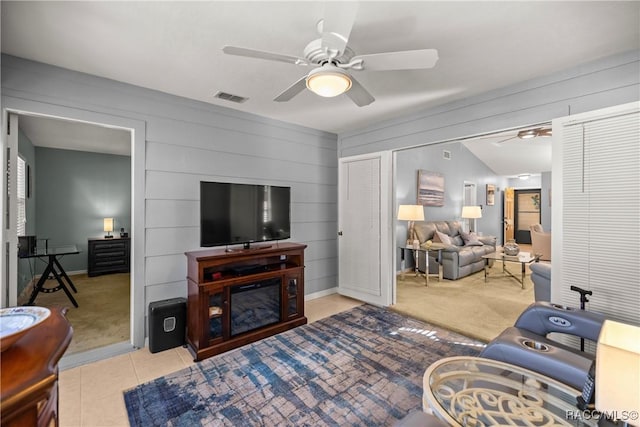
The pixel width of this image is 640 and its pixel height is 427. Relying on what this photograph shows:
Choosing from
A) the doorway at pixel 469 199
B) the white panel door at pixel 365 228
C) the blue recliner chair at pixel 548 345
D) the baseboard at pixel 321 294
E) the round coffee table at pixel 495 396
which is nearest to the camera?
the round coffee table at pixel 495 396

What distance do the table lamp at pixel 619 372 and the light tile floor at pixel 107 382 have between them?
2.43 m

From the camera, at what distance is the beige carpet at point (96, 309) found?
287 cm

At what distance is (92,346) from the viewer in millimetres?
2727

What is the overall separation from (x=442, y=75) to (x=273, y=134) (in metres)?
2.13

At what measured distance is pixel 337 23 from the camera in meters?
1.43

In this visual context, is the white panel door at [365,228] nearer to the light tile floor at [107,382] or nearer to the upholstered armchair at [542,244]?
the light tile floor at [107,382]

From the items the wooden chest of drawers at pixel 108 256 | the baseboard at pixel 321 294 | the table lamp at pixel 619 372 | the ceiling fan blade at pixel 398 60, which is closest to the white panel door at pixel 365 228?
the baseboard at pixel 321 294

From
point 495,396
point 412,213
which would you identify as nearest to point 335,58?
point 495,396

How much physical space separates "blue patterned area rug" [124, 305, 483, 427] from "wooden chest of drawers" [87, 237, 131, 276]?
4.20 m

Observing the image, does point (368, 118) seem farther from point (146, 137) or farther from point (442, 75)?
point (146, 137)

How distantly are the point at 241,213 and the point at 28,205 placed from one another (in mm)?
4174

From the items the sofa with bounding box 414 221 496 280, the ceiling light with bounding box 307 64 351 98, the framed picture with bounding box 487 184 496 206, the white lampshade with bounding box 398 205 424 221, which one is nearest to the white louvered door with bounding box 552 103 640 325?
the ceiling light with bounding box 307 64 351 98

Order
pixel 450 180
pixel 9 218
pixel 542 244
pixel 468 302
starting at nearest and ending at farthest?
pixel 9 218 < pixel 468 302 < pixel 542 244 < pixel 450 180

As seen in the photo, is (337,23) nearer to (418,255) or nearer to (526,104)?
Result: (526,104)
